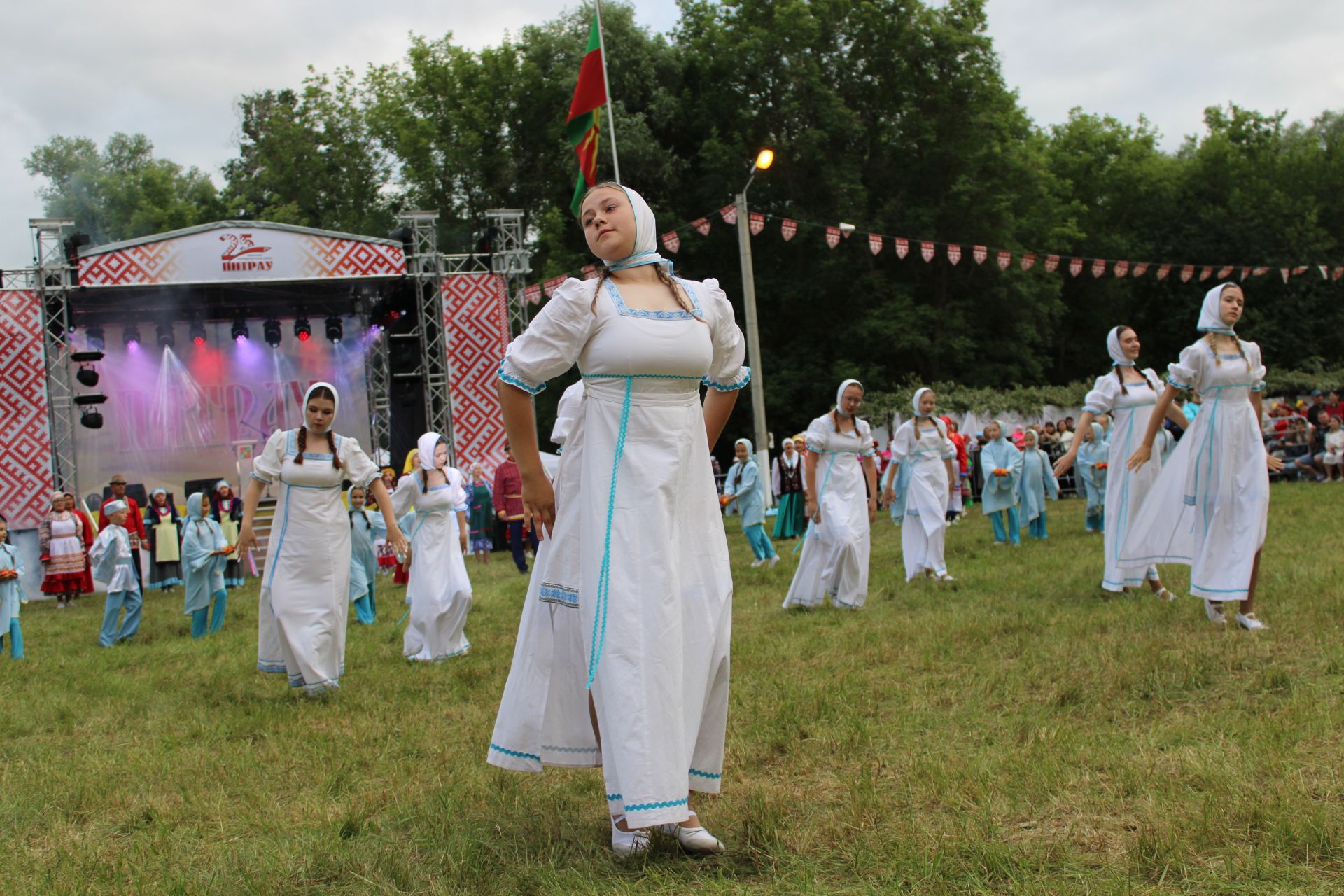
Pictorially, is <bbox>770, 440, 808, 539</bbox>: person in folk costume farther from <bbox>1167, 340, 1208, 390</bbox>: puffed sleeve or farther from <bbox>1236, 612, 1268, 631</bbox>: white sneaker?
<bbox>1236, 612, 1268, 631</bbox>: white sneaker

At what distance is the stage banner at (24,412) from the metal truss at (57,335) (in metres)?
0.12

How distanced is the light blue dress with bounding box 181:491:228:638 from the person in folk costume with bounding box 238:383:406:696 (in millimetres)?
4744

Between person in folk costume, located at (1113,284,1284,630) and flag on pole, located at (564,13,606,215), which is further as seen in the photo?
flag on pole, located at (564,13,606,215)

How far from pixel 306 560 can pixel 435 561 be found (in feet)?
6.12

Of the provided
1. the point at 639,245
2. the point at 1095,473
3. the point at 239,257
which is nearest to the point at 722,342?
the point at 639,245

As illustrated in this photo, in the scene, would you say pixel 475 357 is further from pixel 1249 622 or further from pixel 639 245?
pixel 639 245

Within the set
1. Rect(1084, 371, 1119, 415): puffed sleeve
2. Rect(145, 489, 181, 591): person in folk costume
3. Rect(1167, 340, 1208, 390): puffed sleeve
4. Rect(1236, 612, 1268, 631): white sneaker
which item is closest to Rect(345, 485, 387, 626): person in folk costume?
Rect(145, 489, 181, 591): person in folk costume

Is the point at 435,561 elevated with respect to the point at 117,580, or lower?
elevated

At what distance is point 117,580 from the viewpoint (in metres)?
12.0

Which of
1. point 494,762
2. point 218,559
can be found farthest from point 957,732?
point 218,559

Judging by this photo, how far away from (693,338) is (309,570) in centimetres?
443

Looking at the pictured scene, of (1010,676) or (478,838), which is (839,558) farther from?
(478,838)


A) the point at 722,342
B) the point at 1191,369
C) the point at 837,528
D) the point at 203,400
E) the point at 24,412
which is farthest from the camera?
the point at 203,400

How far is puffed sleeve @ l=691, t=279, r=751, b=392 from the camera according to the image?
4172 mm
